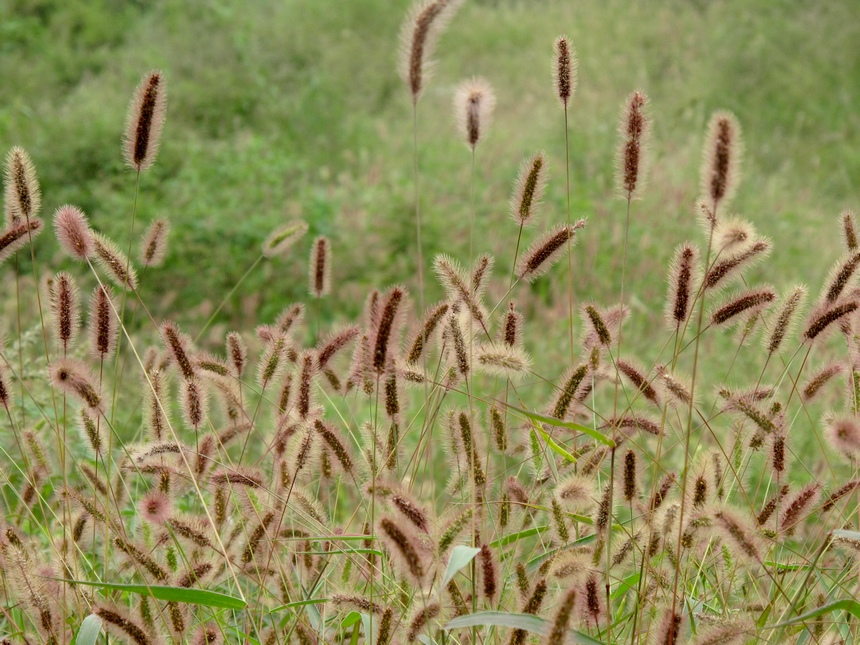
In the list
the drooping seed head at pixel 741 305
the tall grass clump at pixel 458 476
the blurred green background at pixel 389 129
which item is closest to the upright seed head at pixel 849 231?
the tall grass clump at pixel 458 476

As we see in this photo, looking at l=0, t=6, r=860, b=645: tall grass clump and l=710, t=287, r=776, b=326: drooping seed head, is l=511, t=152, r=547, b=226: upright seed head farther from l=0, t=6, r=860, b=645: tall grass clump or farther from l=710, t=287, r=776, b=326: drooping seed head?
l=710, t=287, r=776, b=326: drooping seed head

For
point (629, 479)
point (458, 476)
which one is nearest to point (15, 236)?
point (458, 476)

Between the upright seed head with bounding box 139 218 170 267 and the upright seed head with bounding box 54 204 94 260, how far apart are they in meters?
0.28

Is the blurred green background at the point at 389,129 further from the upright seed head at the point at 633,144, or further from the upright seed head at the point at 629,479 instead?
the upright seed head at the point at 629,479

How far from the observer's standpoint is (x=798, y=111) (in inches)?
432

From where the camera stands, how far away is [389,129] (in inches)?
409

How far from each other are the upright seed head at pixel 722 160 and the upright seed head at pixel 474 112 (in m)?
0.43

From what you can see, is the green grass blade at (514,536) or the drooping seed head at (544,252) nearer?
the green grass blade at (514,536)

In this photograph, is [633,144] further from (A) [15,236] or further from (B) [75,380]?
(A) [15,236]

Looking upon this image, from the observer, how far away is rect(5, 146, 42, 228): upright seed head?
192cm

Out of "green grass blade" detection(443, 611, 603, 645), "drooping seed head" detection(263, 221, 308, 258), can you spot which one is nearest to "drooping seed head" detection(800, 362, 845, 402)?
"green grass blade" detection(443, 611, 603, 645)

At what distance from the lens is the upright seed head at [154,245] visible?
2.20 metres

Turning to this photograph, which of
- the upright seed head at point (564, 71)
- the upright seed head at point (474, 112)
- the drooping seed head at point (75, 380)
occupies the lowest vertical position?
the drooping seed head at point (75, 380)

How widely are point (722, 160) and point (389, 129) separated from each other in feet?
29.9
